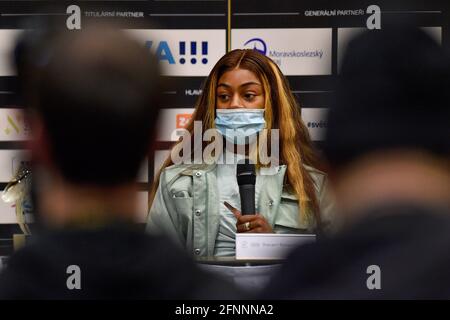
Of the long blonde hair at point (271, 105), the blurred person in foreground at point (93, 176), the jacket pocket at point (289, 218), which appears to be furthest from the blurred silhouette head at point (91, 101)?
the jacket pocket at point (289, 218)

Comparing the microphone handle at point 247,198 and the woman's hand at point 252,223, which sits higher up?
the microphone handle at point 247,198

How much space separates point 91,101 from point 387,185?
45.5 inches

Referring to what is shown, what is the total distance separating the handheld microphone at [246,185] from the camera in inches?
116

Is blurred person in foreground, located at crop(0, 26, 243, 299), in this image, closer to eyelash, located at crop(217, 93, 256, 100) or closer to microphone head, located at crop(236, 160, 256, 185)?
eyelash, located at crop(217, 93, 256, 100)

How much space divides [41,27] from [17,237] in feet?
2.81

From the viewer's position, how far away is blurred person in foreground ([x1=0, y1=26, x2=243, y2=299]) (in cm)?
199

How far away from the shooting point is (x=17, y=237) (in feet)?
9.77

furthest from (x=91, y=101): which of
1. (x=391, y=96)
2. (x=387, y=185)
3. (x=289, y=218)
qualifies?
(x=387, y=185)

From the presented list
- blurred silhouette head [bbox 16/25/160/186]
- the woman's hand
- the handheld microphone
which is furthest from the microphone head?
blurred silhouette head [bbox 16/25/160/186]

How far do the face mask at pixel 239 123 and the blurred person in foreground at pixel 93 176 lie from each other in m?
0.28

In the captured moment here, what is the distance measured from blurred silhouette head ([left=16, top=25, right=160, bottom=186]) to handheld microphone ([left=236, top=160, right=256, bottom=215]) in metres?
0.39

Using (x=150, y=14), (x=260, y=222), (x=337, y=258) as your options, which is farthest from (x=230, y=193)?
(x=337, y=258)

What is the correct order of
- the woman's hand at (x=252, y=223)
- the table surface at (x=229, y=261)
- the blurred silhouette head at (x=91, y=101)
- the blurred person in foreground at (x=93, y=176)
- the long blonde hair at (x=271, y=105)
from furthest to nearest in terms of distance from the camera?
1. the long blonde hair at (x=271, y=105)
2. the woman's hand at (x=252, y=223)
3. the table surface at (x=229, y=261)
4. the blurred silhouette head at (x=91, y=101)
5. the blurred person in foreground at (x=93, y=176)

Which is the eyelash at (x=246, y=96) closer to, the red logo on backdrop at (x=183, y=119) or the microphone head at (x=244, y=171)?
the red logo on backdrop at (x=183, y=119)
